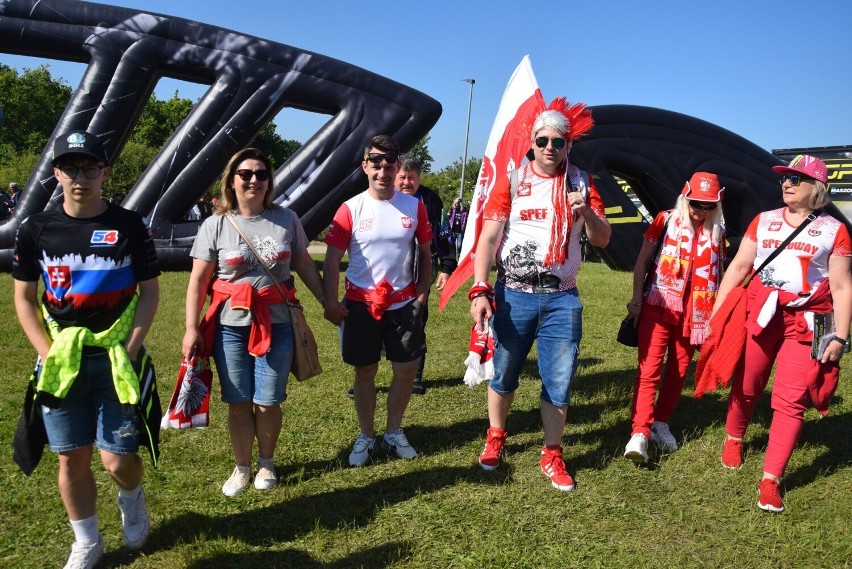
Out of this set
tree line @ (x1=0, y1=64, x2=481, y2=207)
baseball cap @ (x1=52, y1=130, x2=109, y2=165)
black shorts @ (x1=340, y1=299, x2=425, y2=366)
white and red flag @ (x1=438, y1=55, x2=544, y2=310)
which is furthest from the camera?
tree line @ (x1=0, y1=64, x2=481, y2=207)

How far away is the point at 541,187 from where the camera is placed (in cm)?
334

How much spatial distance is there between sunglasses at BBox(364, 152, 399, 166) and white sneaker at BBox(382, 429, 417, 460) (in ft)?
5.46

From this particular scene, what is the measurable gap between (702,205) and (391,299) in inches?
78.3

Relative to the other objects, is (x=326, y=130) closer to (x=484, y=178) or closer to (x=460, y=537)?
(x=484, y=178)

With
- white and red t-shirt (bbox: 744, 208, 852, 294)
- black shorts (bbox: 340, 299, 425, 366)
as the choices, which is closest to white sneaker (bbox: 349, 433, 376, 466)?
black shorts (bbox: 340, 299, 425, 366)

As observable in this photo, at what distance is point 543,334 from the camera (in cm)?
350

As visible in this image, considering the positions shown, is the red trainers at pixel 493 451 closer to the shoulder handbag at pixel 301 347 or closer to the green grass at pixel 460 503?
the green grass at pixel 460 503

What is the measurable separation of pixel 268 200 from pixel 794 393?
2.99m

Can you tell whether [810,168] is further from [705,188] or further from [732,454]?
[732,454]

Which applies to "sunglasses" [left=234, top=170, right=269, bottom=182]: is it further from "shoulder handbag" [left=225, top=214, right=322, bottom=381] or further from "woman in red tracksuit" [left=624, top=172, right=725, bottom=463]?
"woman in red tracksuit" [left=624, top=172, right=725, bottom=463]

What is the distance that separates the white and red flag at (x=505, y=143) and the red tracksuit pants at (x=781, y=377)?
2059 mm

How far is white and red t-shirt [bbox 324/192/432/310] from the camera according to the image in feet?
11.7

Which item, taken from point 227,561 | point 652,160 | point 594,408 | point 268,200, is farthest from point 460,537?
point 652,160

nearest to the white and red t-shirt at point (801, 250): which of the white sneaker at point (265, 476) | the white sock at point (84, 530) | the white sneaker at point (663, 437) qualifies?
the white sneaker at point (663, 437)
